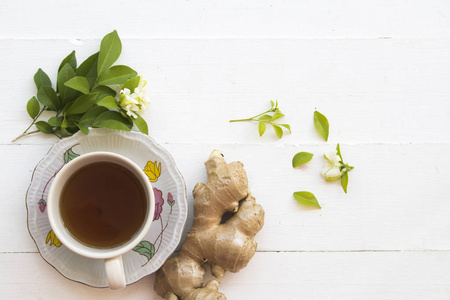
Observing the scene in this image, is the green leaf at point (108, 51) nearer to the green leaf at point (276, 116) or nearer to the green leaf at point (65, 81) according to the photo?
the green leaf at point (65, 81)

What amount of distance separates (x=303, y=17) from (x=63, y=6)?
487 millimetres

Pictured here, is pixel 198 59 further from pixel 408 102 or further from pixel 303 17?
pixel 408 102

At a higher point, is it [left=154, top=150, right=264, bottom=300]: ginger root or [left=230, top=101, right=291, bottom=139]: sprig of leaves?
[left=230, top=101, right=291, bottom=139]: sprig of leaves

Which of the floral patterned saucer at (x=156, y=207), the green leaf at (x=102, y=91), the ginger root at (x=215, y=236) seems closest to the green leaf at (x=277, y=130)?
the ginger root at (x=215, y=236)

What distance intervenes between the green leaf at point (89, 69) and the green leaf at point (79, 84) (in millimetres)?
27

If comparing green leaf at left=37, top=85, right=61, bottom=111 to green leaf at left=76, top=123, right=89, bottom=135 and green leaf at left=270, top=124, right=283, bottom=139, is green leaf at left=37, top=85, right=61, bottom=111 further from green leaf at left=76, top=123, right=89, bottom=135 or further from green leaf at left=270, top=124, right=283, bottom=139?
green leaf at left=270, top=124, right=283, bottom=139

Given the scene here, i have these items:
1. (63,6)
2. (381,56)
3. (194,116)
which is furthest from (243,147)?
(63,6)

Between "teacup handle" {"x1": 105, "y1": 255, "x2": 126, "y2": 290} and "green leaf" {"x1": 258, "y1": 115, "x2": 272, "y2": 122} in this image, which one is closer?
"teacup handle" {"x1": 105, "y1": 255, "x2": 126, "y2": 290}

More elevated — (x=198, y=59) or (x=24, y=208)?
(x=198, y=59)

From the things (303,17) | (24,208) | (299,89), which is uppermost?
(303,17)

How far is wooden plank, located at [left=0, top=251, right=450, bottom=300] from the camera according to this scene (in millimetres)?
863

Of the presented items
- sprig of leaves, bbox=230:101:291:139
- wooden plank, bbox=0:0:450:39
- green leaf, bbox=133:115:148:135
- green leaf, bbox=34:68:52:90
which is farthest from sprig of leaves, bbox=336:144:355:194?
green leaf, bbox=34:68:52:90

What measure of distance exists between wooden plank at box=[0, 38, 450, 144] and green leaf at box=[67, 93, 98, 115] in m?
0.08

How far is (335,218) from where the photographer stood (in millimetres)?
899
